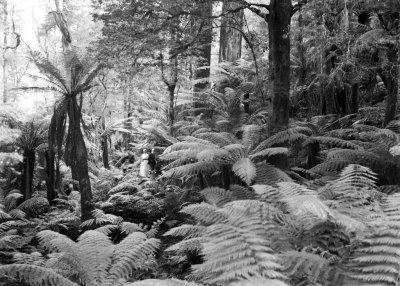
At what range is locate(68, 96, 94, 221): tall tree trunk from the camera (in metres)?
7.54

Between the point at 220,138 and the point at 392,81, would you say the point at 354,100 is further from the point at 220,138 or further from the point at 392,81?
the point at 220,138

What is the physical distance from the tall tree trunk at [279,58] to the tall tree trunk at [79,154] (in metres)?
3.86

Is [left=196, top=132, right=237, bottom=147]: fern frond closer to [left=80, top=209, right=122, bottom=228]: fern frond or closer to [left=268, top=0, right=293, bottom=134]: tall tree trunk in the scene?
[left=268, top=0, right=293, bottom=134]: tall tree trunk

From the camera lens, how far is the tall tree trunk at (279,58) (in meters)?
5.48

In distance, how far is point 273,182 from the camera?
15.4 feet

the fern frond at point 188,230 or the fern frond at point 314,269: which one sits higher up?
the fern frond at point 314,269

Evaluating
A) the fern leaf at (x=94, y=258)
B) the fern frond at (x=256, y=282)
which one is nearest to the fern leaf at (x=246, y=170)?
the fern leaf at (x=94, y=258)

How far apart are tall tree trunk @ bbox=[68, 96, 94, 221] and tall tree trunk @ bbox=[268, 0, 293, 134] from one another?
386 cm

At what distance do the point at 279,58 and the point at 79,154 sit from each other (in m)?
4.33

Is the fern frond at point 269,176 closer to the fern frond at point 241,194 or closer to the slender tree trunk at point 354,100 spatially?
the fern frond at point 241,194

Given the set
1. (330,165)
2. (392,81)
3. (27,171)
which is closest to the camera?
(330,165)

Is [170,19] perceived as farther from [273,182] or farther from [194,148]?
[273,182]

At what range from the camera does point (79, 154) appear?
7.65m

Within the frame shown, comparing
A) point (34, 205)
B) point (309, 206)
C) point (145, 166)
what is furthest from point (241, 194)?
point (34, 205)
